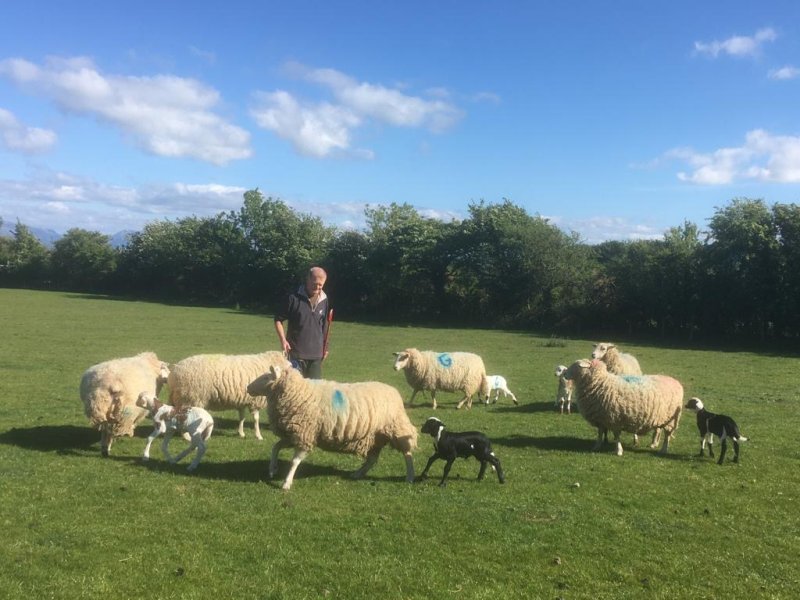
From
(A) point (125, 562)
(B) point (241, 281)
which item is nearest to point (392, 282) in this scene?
(B) point (241, 281)

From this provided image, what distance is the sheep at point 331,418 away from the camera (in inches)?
345

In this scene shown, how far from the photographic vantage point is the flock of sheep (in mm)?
8859

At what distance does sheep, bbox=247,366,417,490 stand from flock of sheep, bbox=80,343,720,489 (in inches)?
0.6

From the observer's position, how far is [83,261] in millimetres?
84875

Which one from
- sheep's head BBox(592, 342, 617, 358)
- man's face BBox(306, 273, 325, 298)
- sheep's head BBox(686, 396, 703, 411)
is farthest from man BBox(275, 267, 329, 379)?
sheep's head BBox(592, 342, 617, 358)

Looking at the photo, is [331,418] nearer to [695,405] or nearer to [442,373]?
[695,405]

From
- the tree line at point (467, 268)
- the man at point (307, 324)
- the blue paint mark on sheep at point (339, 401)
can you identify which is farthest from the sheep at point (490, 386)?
the tree line at point (467, 268)

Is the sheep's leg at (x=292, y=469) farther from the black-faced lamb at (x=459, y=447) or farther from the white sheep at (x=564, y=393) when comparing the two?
the white sheep at (x=564, y=393)

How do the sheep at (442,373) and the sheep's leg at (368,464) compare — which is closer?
the sheep's leg at (368,464)

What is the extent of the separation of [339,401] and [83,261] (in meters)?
88.0

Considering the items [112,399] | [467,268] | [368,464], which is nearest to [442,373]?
[368,464]

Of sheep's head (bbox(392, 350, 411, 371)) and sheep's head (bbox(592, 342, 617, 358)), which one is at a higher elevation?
sheep's head (bbox(592, 342, 617, 358))

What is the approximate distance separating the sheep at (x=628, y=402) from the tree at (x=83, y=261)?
8334 cm

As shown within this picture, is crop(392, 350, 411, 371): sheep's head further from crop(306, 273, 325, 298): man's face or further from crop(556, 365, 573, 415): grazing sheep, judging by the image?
crop(306, 273, 325, 298): man's face
